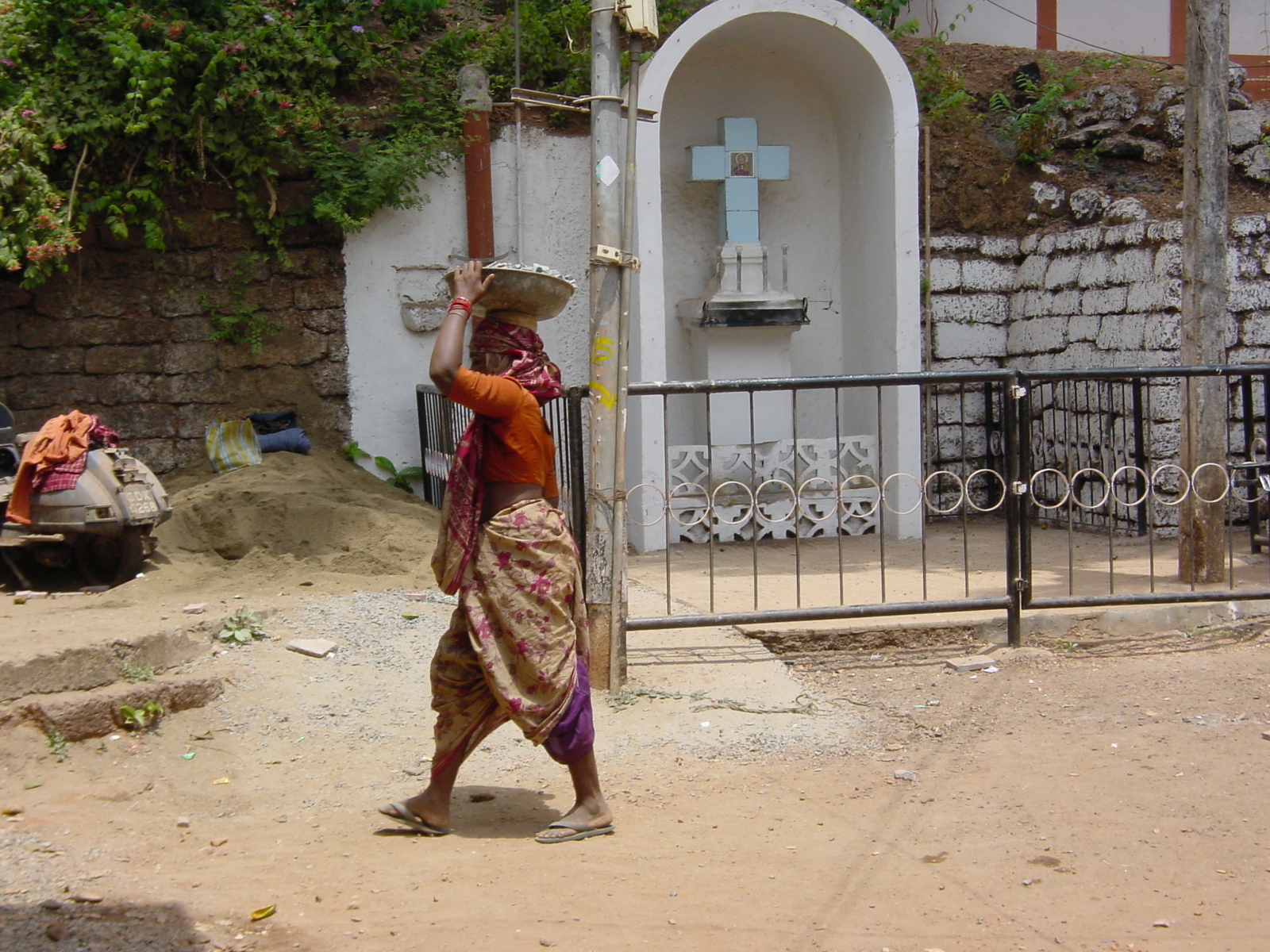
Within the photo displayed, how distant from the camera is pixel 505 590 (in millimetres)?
3287

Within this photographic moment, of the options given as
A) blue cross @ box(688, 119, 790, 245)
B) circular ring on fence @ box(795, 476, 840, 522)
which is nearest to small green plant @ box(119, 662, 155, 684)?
circular ring on fence @ box(795, 476, 840, 522)

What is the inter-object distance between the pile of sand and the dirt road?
112cm

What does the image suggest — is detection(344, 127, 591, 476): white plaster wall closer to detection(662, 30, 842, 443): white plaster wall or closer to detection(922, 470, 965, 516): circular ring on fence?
detection(662, 30, 842, 443): white plaster wall

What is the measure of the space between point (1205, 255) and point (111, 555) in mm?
6147

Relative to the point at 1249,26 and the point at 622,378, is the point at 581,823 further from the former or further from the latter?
the point at 1249,26

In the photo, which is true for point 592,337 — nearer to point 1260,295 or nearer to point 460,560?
point 460,560

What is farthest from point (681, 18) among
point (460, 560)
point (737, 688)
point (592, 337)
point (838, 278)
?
point (460, 560)

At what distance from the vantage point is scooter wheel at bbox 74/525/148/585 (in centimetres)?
605

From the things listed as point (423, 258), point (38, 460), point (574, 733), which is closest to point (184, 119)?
point (423, 258)

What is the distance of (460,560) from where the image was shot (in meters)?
3.34

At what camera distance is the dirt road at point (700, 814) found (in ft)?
9.21

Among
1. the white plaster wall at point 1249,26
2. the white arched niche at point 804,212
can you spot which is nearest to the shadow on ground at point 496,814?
the white arched niche at point 804,212

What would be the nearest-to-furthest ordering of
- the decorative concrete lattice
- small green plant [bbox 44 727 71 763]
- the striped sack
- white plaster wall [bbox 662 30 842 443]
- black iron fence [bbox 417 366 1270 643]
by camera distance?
1. small green plant [bbox 44 727 71 763]
2. black iron fence [bbox 417 366 1270 643]
3. the striped sack
4. the decorative concrete lattice
5. white plaster wall [bbox 662 30 842 443]

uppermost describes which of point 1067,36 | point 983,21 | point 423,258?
point 983,21
